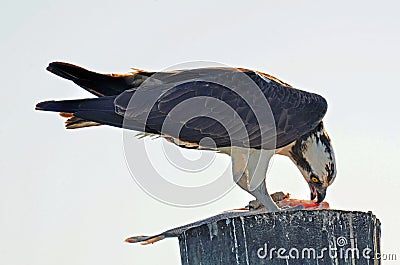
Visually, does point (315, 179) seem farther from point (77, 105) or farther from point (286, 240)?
point (286, 240)

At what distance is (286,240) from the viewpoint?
363cm

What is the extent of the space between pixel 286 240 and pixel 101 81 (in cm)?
399

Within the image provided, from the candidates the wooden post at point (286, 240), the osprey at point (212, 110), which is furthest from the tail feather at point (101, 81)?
the wooden post at point (286, 240)

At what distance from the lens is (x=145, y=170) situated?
22.2 feet

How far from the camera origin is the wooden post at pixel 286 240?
359 centimetres

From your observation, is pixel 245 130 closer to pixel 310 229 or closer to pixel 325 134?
pixel 325 134

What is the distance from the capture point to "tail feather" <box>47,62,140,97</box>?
7086 mm

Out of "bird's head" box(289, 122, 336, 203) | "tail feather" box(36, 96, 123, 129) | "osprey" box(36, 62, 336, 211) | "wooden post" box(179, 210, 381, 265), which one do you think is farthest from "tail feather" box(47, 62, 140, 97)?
"wooden post" box(179, 210, 381, 265)

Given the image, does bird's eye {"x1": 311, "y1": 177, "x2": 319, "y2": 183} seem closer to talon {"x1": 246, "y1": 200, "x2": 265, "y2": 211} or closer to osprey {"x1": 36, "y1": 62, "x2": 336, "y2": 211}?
osprey {"x1": 36, "y1": 62, "x2": 336, "y2": 211}

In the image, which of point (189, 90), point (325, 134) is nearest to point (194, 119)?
point (189, 90)

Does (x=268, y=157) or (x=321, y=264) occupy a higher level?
(x=268, y=157)

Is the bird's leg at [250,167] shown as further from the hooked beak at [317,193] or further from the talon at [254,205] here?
the hooked beak at [317,193]

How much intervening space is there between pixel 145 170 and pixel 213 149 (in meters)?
0.88

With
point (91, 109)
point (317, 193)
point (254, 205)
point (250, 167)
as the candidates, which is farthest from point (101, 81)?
point (317, 193)
